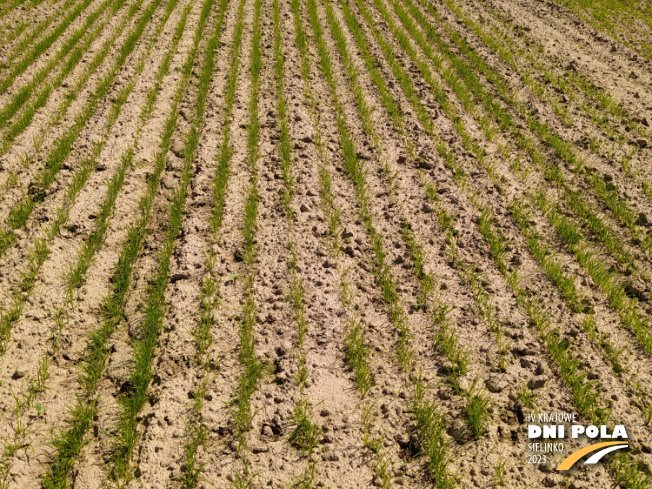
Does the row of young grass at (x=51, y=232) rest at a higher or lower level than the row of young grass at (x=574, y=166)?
lower

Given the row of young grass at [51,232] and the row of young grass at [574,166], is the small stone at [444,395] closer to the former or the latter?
the row of young grass at [574,166]

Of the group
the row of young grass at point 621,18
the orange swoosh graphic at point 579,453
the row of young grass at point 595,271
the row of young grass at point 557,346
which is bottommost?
the orange swoosh graphic at point 579,453

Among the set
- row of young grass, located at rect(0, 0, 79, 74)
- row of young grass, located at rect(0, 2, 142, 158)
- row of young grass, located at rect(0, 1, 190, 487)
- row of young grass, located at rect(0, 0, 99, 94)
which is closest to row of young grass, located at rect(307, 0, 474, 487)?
row of young grass, located at rect(0, 1, 190, 487)

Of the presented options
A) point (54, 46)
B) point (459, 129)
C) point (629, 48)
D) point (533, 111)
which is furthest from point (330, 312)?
point (629, 48)

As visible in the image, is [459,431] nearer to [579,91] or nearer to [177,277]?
[177,277]

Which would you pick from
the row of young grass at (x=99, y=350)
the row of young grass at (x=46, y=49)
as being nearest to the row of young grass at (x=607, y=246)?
the row of young grass at (x=99, y=350)

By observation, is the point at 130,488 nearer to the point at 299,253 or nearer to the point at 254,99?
the point at 299,253
